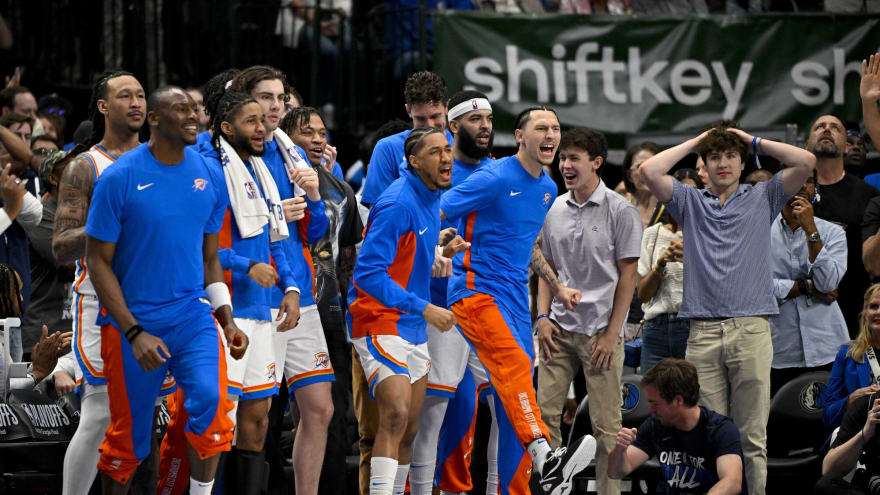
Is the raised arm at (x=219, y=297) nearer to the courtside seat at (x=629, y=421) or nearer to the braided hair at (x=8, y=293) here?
the braided hair at (x=8, y=293)

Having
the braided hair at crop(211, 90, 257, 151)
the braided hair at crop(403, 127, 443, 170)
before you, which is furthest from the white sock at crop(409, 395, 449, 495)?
the braided hair at crop(211, 90, 257, 151)

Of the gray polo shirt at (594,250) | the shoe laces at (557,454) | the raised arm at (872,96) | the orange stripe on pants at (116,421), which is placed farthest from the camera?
the raised arm at (872,96)

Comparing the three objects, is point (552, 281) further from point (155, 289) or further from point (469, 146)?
point (155, 289)

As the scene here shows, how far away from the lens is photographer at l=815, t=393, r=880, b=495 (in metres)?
7.88

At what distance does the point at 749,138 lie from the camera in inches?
341

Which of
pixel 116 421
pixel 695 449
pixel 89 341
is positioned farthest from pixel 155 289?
pixel 695 449

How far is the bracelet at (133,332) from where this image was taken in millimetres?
6234

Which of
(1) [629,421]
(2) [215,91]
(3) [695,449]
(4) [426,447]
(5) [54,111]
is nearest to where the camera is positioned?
(2) [215,91]

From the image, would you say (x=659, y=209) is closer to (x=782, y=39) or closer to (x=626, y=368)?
(x=626, y=368)

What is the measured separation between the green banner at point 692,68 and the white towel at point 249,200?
536 cm

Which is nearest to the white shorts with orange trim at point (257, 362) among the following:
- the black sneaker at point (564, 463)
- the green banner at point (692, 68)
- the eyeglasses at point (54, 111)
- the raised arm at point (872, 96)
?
the black sneaker at point (564, 463)

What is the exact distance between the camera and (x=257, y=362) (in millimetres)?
6957

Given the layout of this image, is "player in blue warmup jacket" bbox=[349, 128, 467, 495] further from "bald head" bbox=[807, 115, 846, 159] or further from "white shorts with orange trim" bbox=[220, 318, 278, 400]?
"bald head" bbox=[807, 115, 846, 159]

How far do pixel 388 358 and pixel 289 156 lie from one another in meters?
1.22
